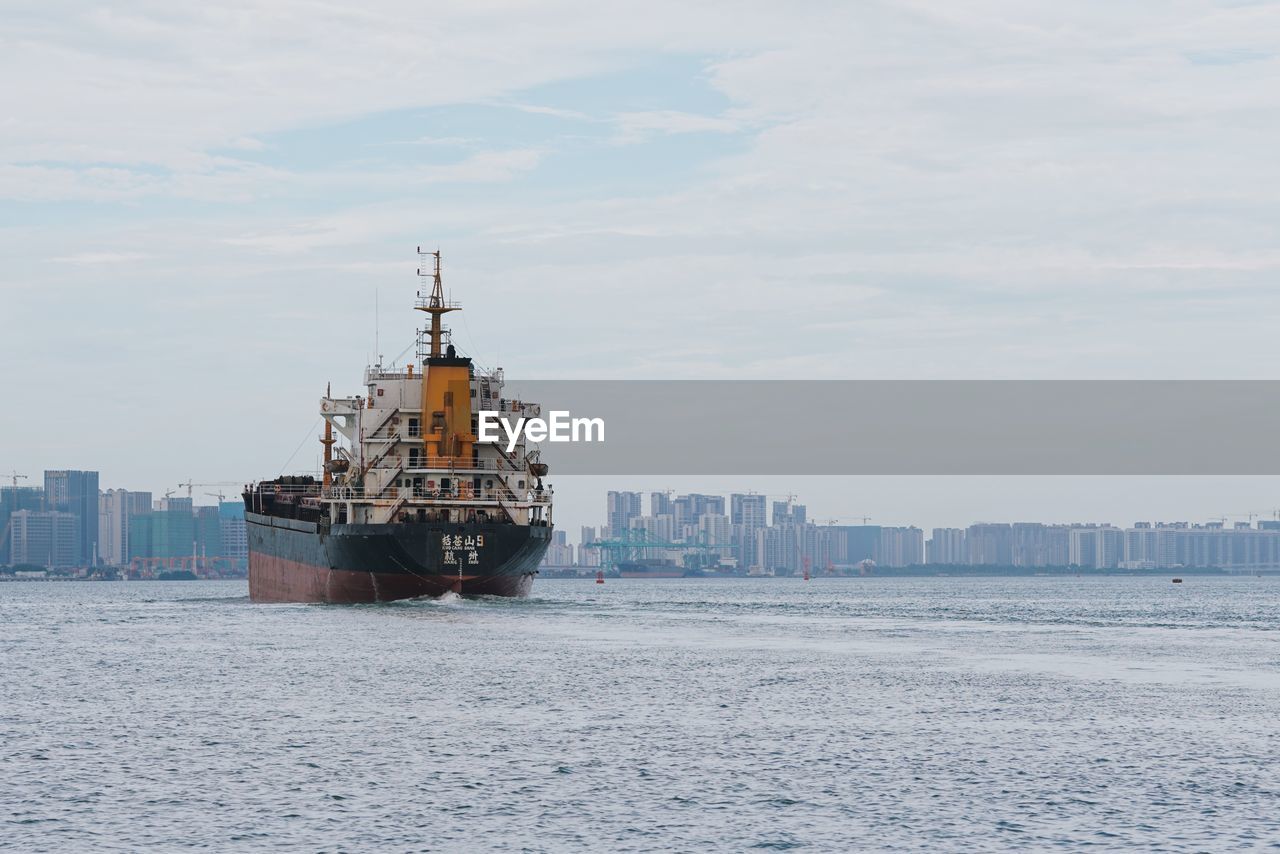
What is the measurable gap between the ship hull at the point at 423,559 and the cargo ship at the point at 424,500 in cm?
7

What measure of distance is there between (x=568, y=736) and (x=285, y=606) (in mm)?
59463

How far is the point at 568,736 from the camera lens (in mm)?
36875

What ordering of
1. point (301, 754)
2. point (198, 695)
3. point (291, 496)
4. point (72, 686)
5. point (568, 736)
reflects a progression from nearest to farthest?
1. point (301, 754)
2. point (568, 736)
3. point (198, 695)
4. point (72, 686)
5. point (291, 496)

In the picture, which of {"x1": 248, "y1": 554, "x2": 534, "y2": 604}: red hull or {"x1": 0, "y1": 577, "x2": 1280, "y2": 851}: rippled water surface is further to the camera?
{"x1": 248, "y1": 554, "x2": 534, "y2": 604}: red hull

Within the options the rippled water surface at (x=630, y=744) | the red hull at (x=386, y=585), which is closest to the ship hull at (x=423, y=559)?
the red hull at (x=386, y=585)

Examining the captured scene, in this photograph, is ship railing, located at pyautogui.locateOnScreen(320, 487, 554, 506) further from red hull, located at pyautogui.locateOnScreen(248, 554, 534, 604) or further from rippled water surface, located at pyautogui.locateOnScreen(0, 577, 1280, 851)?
rippled water surface, located at pyautogui.locateOnScreen(0, 577, 1280, 851)

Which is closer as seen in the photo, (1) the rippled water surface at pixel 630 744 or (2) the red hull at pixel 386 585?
(1) the rippled water surface at pixel 630 744

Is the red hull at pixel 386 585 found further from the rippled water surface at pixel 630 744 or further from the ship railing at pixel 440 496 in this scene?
the rippled water surface at pixel 630 744

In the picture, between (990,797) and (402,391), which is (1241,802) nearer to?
(990,797)

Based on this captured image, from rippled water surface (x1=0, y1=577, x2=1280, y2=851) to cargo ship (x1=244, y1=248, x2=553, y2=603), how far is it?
14351mm

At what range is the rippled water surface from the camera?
88.9ft

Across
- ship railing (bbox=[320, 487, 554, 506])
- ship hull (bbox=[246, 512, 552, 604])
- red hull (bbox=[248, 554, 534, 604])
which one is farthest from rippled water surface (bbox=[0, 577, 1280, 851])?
ship railing (bbox=[320, 487, 554, 506])

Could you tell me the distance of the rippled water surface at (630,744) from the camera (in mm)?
27094

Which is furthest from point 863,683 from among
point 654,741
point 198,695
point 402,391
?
point 402,391
